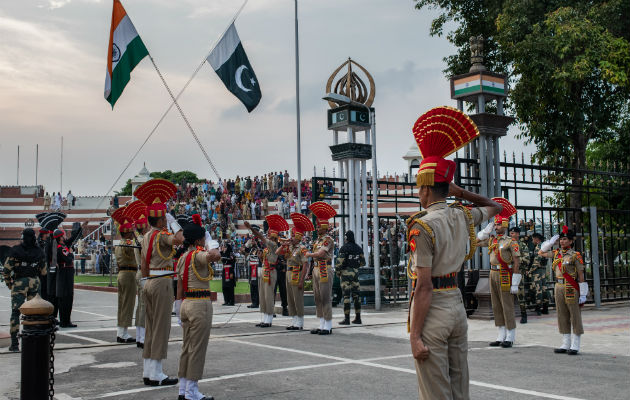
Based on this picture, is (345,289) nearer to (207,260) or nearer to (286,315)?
(286,315)

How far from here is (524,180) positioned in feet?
50.6

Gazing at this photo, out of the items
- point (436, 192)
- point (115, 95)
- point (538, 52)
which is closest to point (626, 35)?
point (538, 52)

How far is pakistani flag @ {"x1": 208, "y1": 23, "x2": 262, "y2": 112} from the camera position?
1527 centimetres

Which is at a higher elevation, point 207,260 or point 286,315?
point 207,260

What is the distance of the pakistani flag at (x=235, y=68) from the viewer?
50.1ft

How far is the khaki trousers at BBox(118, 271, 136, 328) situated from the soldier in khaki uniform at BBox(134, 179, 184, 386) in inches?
140

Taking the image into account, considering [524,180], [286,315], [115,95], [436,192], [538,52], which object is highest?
[538,52]

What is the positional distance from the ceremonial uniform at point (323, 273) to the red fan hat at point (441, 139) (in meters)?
7.71

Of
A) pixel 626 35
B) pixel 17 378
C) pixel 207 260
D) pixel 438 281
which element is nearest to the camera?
pixel 438 281

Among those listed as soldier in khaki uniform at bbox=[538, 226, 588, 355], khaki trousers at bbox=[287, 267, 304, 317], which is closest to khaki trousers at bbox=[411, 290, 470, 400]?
soldier in khaki uniform at bbox=[538, 226, 588, 355]

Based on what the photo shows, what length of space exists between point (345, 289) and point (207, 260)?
7.33 m

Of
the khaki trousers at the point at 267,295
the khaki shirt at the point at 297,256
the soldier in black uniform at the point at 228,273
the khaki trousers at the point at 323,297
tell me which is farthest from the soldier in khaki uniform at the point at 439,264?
the soldier in black uniform at the point at 228,273

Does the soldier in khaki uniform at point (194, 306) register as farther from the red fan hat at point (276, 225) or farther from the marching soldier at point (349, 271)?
the marching soldier at point (349, 271)

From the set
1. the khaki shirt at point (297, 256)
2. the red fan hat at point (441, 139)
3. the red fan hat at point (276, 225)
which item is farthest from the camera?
the red fan hat at point (276, 225)
